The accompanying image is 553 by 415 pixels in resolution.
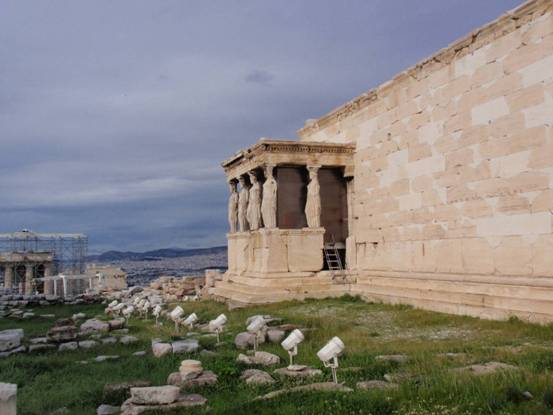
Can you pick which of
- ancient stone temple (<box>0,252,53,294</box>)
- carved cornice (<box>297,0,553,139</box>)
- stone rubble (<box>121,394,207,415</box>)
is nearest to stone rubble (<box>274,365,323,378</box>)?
stone rubble (<box>121,394,207,415</box>)

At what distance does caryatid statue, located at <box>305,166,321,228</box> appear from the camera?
18394mm

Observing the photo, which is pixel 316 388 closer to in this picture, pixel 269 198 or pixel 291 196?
pixel 269 198

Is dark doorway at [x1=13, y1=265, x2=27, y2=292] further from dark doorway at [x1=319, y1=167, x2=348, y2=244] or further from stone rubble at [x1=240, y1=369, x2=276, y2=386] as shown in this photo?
stone rubble at [x1=240, y1=369, x2=276, y2=386]

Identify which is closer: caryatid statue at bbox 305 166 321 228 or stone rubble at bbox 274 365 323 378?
stone rubble at bbox 274 365 323 378

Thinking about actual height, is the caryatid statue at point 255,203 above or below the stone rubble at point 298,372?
above

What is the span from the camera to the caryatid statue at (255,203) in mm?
19109

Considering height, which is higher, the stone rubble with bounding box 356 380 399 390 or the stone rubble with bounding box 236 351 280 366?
the stone rubble with bounding box 356 380 399 390

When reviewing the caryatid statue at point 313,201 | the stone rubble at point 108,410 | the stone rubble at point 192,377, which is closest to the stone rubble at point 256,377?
the stone rubble at point 192,377

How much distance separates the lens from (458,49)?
45.0 ft

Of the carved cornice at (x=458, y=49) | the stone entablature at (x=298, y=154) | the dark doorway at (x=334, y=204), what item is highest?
the carved cornice at (x=458, y=49)

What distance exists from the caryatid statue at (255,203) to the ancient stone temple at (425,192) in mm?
46

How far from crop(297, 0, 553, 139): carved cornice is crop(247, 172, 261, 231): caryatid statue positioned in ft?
11.8

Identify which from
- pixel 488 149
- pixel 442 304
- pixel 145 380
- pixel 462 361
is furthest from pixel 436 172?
pixel 145 380

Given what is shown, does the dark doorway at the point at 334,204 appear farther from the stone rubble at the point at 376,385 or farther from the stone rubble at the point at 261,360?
the stone rubble at the point at 376,385
